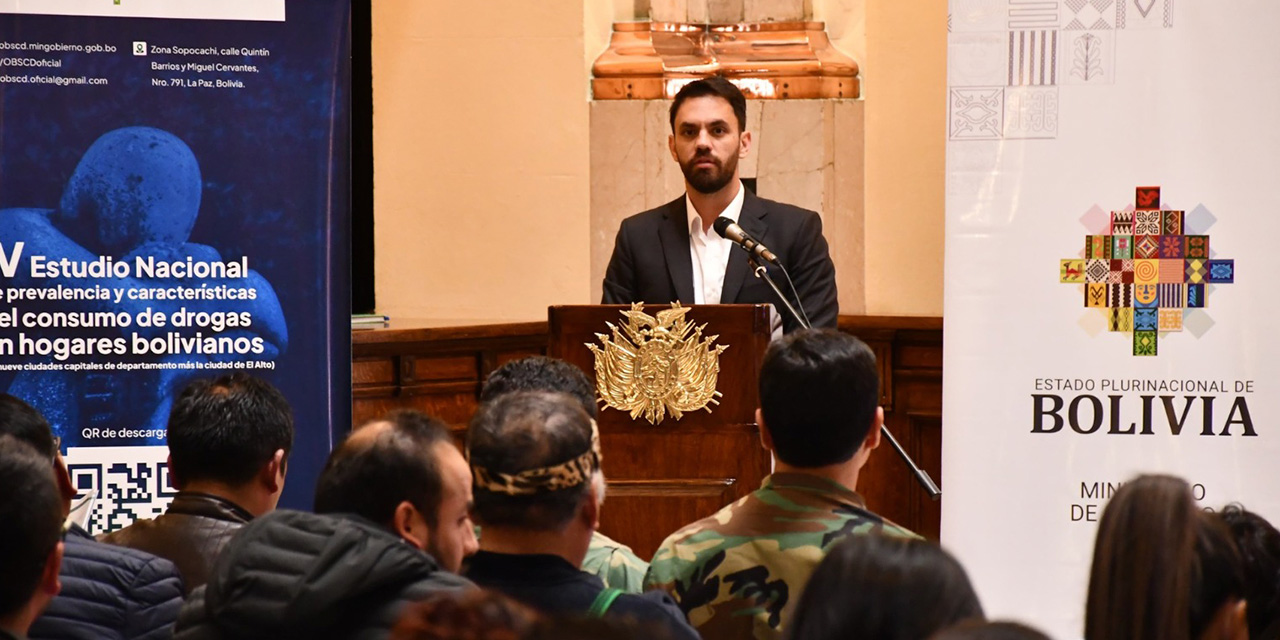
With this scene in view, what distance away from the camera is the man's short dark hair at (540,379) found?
9.16 feet

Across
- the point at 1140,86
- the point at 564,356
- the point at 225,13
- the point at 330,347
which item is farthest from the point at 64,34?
the point at 1140,86

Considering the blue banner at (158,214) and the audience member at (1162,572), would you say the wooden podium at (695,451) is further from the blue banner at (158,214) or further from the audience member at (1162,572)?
the audience member at (1162,572)

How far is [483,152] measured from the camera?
593cm

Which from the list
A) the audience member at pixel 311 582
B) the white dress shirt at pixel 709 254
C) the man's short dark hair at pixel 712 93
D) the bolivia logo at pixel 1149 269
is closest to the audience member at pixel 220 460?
the audience member at pixel 311 582

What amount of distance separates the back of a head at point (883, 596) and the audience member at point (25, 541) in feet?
3.14

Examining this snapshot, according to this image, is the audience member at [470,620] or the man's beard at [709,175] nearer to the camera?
the audience member at [470,620]

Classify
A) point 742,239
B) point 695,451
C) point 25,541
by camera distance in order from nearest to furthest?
point 25,541 → point 742,239 → point 695,451

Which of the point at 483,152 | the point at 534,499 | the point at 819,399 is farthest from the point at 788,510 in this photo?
the point at 483,152

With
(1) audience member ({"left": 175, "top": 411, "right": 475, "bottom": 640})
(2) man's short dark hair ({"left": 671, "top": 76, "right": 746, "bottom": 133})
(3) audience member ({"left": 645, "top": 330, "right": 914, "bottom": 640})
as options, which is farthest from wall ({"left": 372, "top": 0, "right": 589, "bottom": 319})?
(1) audience member ({"left": 175, "top": 411, "right": 475, "bottom": 640})

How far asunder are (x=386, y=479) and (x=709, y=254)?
235 centimetres

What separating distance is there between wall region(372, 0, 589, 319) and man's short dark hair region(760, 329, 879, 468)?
3.59m

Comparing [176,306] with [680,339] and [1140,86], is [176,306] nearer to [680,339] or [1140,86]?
[680,339]

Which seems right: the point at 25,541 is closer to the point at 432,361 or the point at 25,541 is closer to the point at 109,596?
the point at 109,596

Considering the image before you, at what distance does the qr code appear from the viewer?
141 inches
